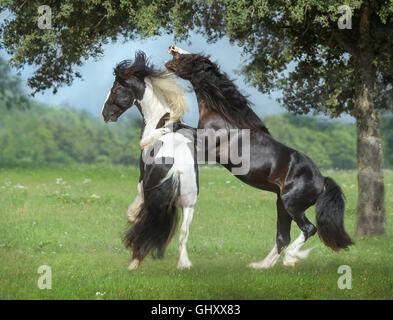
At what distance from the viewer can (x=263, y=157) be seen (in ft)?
27.8

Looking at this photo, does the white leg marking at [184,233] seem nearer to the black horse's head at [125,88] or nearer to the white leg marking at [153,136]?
the white leg marking at [153,136]

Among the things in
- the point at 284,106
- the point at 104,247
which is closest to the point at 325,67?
the point at 284,106

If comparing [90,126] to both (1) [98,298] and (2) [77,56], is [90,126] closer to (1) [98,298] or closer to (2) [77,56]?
(2) [77,56]

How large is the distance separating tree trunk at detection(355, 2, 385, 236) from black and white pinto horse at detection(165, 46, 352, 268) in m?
5.62

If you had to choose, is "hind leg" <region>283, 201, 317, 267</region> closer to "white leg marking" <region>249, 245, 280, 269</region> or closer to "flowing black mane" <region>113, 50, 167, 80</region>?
"white leg marking" <region>249, 245, 280, 269</region>

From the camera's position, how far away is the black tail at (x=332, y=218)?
876 centimetres

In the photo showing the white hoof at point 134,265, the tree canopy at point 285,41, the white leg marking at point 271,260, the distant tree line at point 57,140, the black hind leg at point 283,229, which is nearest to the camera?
the black hind leg at point 283,229

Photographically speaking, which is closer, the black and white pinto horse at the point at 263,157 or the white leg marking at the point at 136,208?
the black and white pinto horse at the point at 263,157

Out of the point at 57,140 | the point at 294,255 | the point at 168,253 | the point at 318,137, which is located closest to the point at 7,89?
the point at 57,140

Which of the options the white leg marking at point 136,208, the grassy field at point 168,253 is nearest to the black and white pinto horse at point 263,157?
the grassy field at point 168,253

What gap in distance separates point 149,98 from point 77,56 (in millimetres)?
4043

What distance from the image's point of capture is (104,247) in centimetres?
1191

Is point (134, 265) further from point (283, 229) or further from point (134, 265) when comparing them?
point (283, 229)

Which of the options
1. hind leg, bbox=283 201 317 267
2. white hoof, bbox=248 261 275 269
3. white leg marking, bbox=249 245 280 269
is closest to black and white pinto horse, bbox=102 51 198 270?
white hoof, bbox=248 261 275 269
